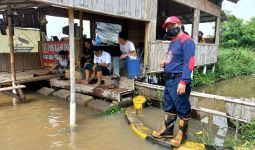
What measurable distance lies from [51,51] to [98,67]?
393 cm

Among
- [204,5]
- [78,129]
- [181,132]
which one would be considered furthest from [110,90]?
[204,5]

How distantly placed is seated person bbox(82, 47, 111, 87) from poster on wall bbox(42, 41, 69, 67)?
2508 millimetres

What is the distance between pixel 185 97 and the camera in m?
3.96

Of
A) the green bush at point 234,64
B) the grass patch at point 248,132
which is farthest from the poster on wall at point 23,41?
the green bush at point 234,64

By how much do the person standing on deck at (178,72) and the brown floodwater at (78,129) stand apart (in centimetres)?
75

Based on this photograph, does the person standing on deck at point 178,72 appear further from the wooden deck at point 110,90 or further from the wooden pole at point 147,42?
the wooden pole at point 147,42

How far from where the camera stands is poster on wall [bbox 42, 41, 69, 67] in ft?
31.9

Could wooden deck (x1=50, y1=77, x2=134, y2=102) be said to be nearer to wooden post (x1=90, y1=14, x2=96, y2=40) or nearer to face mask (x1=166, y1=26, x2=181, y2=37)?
face mask (x1=166, y1=26, x2=181, y2=37)

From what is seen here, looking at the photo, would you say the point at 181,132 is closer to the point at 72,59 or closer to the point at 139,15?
the point at 72,59

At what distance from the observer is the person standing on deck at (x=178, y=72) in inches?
147

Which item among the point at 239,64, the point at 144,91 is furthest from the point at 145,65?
the point at 239,64

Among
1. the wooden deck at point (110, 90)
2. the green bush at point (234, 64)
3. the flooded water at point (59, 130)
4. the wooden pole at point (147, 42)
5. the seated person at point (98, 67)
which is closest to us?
the flooded water at point (59, 130)

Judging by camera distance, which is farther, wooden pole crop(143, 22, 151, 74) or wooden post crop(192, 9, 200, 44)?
wooden post crop(192, 9, 200, 44)

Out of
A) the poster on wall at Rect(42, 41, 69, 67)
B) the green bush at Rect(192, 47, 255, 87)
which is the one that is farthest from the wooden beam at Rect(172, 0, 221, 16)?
the poster on wall at Rect(42, 41, 69, 67)
